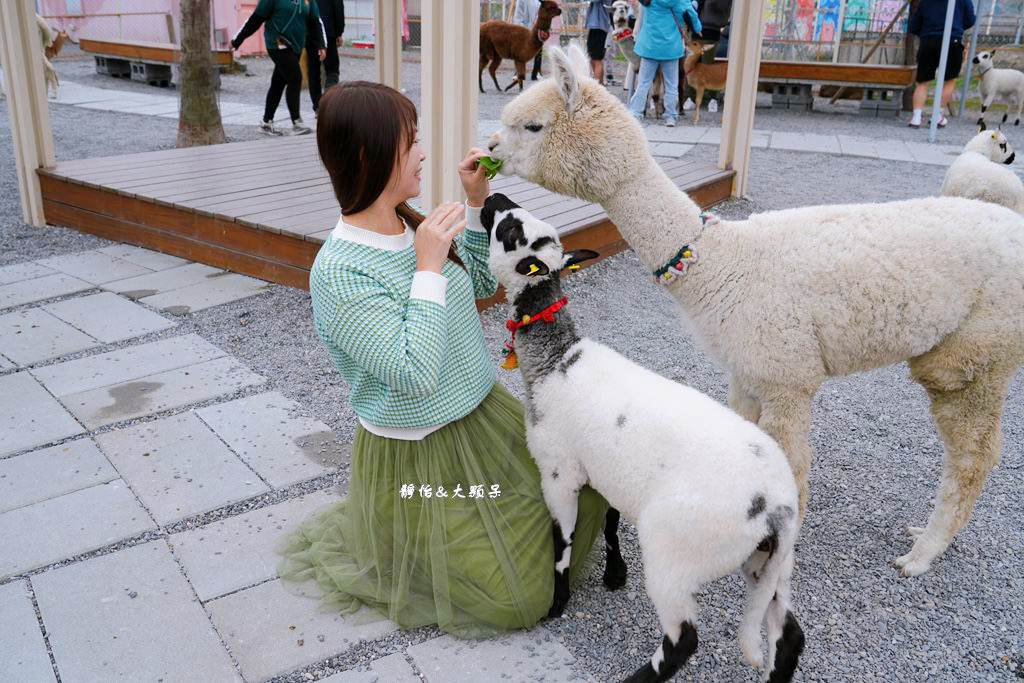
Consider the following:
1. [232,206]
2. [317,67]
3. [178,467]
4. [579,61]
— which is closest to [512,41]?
[317,67]

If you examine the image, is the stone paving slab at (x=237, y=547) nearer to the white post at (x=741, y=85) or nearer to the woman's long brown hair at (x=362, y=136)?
the woman's long brown hair at (x=362, y=136)

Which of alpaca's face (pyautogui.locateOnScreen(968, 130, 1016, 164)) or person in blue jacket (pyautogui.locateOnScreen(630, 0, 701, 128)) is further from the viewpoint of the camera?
person in blue jacket (pyautogui.locateOnScreen(630, 0, 701, 128))

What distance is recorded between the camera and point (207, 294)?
215 inches

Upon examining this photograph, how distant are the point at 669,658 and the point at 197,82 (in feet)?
29.1

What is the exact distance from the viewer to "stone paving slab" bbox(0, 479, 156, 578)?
2.85 m

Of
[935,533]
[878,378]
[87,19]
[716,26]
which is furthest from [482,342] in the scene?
[87,19]

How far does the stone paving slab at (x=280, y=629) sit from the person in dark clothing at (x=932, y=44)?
1290cm

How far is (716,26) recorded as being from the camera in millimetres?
13445

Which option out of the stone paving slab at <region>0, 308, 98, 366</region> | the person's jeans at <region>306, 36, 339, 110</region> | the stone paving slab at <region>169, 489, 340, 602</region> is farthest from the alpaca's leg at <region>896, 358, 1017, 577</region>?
the person's jeans at <region>306, 36, 339, 110</region>

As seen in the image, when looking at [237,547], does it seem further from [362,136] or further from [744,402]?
[744,402]

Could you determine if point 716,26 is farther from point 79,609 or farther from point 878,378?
point 79,609

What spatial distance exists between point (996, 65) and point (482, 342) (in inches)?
672

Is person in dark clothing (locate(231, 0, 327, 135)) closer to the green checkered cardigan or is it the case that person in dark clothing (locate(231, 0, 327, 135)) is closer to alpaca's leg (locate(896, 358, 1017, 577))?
the green checkered cardigan

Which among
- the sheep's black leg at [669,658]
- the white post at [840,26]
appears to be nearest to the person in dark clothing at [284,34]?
the sheep's black leg at [669,658]
